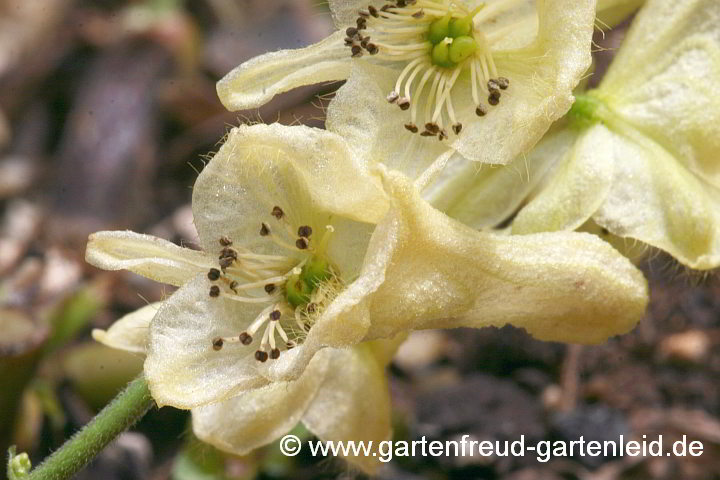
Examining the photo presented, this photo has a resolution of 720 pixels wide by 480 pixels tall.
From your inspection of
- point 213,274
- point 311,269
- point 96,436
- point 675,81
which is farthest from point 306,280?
point 675,81

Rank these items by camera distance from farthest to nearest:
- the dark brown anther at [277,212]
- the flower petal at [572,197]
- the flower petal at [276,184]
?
the flower petal at [572,197], the dark brown anther at [277,212], the flower petal at [276,184]

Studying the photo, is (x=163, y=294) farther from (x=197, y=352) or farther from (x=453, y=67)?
(x=453, y=67)

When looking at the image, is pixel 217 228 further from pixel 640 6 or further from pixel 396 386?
pixel 396 386

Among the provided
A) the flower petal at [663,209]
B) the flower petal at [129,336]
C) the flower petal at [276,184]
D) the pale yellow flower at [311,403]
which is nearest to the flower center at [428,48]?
the flower petal at [276,184]

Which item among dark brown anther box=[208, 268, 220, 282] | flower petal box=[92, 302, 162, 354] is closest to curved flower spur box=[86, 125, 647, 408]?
dark brown anther box=[208, 268, 220, 282]

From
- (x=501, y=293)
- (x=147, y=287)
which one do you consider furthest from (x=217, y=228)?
(x=147, y=287)

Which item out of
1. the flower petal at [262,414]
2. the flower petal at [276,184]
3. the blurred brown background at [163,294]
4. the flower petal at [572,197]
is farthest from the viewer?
the blurred brown background at [163,294]

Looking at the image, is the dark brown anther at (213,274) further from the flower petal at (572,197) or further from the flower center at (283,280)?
the flower petal at (572,197)

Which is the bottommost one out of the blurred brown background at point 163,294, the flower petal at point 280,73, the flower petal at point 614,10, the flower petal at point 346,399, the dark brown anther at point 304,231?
the blurred brown background at point 163,294
